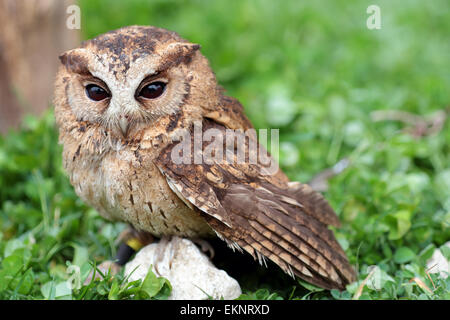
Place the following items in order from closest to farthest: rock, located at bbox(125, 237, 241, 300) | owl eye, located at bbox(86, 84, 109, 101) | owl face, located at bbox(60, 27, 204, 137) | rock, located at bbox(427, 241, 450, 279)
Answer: owl face, located at bbox(60, 27, 204, 137), owl eye, located at bbox(86, 84, 109, 101), rock, located at bbox(125, 237, 241, 300), rock, located at bbox(427, 241, 450, 279)

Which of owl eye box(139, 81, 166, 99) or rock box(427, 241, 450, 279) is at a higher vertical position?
owl eye box(139, 81, 166, 99)

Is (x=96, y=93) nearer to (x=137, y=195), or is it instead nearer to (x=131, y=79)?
(x=131, y=79)

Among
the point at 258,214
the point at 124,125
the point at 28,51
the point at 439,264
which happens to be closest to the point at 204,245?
the point at 258,214

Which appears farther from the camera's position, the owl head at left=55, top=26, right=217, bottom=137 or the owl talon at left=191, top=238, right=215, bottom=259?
the owl talon at left=191, top=238, right=215, bottom=259

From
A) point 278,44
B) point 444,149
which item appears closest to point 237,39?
point 278,44

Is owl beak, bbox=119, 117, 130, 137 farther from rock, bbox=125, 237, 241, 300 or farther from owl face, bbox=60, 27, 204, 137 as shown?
rock, bbox=125, 237, 241, 300

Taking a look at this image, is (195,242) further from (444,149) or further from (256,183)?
(444,149)

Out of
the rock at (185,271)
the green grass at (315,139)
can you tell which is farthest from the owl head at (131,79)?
the green grass at (315,139)

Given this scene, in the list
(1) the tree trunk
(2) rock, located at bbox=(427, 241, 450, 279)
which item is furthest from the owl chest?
(1) the tree trunk

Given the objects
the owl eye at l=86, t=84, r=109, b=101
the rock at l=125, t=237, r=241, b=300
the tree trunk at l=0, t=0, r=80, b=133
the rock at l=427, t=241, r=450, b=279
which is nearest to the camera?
the owl eye at l=86, t=84, r=109, b=101
